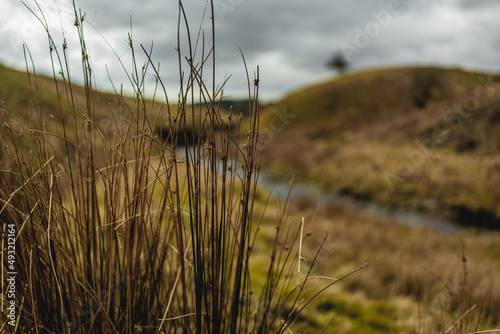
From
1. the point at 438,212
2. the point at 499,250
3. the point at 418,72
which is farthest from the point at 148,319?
the point at 418,72

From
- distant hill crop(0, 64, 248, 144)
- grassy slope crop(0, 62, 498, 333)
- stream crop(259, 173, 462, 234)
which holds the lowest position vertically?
stream crop(259, 173, 462, 234)

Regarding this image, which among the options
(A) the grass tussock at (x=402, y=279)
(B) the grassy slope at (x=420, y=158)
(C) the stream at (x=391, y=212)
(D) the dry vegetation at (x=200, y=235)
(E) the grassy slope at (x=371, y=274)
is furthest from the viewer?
(B) the grassy slope at (x=420, y=158)

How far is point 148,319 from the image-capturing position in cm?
122

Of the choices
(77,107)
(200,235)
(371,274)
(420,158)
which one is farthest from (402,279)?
(420,158)

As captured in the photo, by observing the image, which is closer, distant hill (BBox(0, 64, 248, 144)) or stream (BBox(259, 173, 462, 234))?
distant hill (BBox(0, 64, 248, 144))

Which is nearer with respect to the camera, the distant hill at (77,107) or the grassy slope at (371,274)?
the distant hill at (77,107)

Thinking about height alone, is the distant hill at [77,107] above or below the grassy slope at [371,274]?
above

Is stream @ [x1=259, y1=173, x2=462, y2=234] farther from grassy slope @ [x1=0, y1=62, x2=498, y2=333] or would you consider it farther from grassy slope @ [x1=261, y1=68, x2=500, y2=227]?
grassy slope @ [x1=0, y1=62, x2=498, y2=333]

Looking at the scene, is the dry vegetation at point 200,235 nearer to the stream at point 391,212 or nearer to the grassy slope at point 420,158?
the grassy slope at point 420,158

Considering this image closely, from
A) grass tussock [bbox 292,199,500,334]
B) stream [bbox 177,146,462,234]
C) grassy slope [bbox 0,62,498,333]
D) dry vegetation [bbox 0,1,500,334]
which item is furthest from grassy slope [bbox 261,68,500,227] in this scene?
grassy slope [bbox 0,62,498,333]

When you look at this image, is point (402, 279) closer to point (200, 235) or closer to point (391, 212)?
point (200, 235)

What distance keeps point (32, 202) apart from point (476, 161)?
15882 mm

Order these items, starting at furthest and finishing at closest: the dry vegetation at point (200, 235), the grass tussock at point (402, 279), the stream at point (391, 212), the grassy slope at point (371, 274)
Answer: the stream at point (391, 212) → the grassy slope at point (371, 274) → the grass tussock at point (402, 279) → the dry vegetation at point (200, 235)

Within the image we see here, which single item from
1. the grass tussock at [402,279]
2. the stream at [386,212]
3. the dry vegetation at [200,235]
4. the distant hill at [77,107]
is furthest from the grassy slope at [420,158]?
the distant hill at [77,107]
